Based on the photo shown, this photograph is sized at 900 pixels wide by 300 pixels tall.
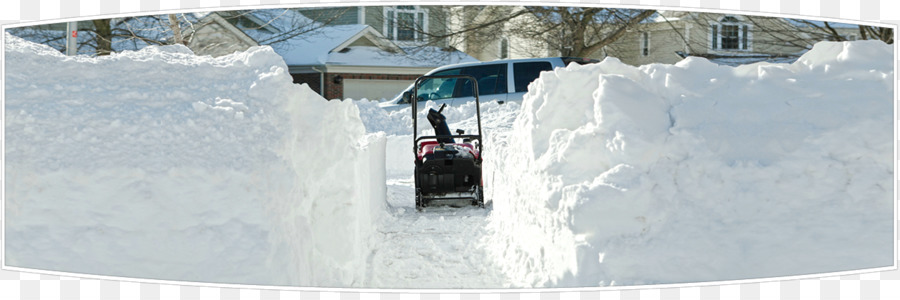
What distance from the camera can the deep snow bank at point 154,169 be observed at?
9.89 feet

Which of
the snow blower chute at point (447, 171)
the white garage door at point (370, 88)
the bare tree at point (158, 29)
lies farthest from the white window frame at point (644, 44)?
the snow blower chute at point (447, 171)

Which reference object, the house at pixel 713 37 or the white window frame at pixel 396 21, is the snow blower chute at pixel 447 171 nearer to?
the white window frame at pixel 396 21

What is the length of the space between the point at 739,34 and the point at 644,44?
46 centimetres

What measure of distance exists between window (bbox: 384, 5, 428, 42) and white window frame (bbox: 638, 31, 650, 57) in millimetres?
1086

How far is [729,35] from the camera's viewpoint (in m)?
4.13

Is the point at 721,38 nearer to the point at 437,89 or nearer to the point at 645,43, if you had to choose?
the point at 645,43

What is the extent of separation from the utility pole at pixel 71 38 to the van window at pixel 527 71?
2.38 metres

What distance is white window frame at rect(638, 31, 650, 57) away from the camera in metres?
4.19

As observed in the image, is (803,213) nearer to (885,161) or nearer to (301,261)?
(885,161)

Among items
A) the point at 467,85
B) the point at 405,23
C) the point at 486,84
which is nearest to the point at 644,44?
the point at 405,23

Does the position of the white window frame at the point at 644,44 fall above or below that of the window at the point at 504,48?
below

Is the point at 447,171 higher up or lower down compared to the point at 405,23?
lower down

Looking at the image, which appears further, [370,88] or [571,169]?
[370,88]

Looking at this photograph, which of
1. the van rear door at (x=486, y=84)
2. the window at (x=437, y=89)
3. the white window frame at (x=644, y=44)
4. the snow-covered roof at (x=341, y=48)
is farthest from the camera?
the window at (x=437, y=89)
